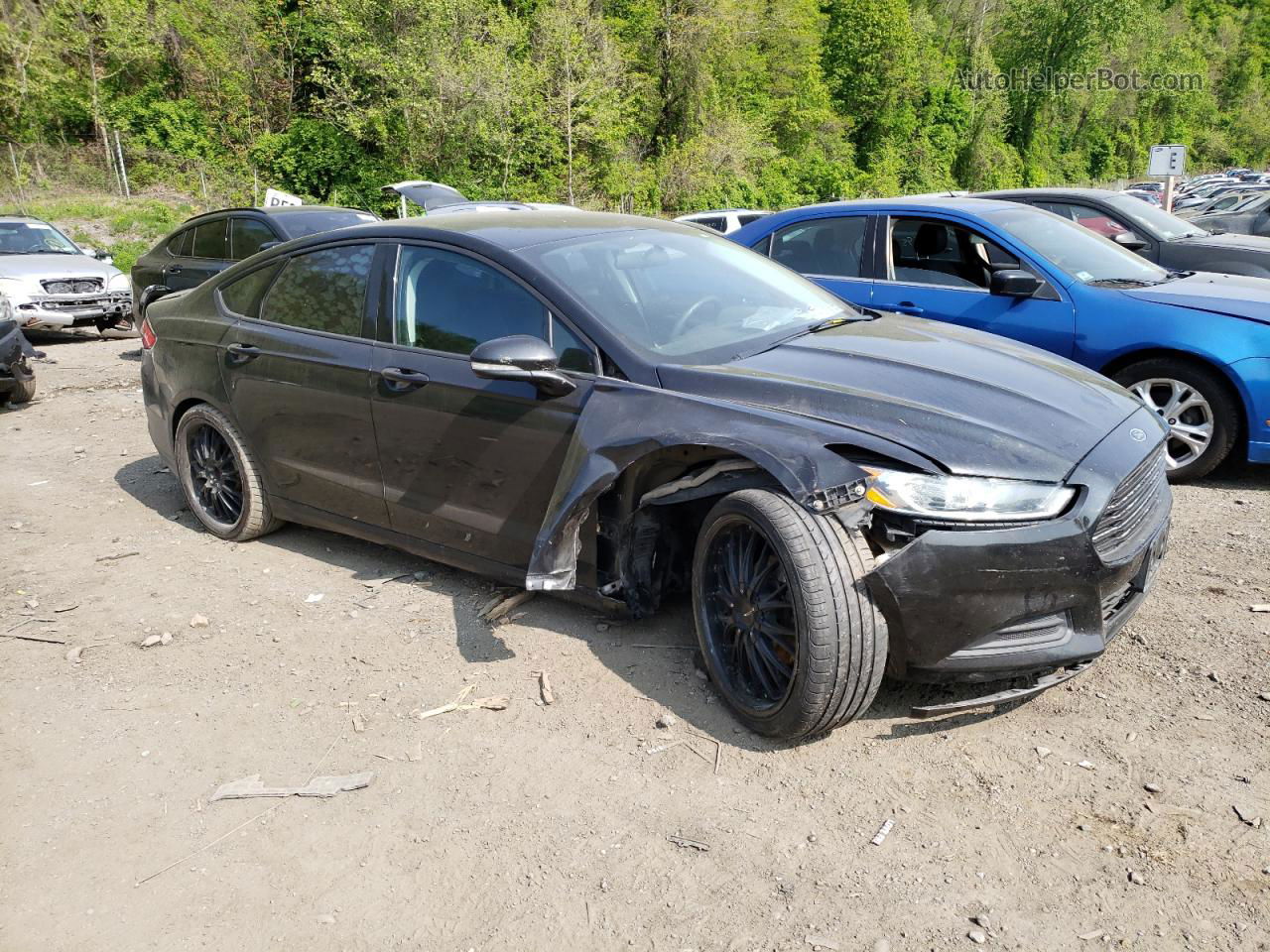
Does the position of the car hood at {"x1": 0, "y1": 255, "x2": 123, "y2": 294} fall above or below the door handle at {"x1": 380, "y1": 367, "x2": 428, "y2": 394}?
below

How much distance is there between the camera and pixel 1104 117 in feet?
219

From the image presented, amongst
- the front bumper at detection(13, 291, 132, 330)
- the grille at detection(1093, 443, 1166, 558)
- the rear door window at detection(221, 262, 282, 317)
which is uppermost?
the rear door window at detection(221, 262, 282, 317)

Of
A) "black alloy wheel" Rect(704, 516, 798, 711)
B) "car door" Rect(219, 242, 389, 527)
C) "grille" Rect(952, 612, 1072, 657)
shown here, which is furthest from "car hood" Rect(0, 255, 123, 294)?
"grille" Rect(952, 612, 1072, 657)

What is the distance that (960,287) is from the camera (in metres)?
6.21

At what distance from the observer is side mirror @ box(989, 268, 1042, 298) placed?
19.1 ft

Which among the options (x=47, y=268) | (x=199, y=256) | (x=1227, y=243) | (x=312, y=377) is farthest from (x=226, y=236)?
(x=1227, y=243)

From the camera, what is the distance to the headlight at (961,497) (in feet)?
9.16

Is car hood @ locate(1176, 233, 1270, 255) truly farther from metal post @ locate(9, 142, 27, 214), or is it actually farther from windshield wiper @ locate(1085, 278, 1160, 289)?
metal post @ locate(9, 142, 27, 214)

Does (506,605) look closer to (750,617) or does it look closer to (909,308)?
(750,617)

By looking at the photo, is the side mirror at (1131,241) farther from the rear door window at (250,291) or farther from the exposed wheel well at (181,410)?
the exposed wheel well at (181,410)

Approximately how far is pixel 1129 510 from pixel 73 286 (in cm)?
1289

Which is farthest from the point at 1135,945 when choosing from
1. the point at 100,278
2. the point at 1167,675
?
the point at 100,278

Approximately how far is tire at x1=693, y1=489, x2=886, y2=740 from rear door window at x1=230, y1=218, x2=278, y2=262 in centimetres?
766

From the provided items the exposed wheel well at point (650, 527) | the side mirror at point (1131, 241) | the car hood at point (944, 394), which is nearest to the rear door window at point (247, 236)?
the exposed wheel well at point (650, 527)
